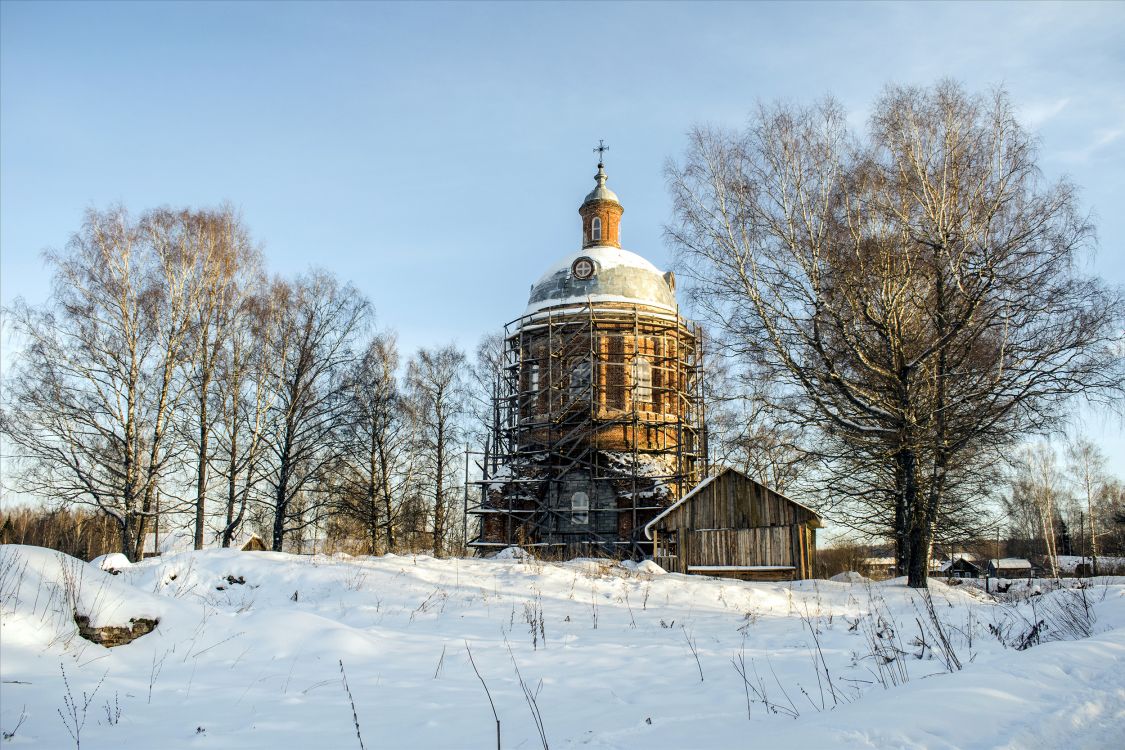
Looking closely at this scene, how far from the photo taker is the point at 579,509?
82.7 feet

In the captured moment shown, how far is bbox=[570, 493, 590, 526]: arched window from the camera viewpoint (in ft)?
82.4

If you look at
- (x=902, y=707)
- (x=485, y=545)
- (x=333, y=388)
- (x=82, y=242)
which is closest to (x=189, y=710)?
(x=902, y=707)

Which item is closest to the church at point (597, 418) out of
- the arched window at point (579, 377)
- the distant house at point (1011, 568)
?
the arched window at point (579, 377)

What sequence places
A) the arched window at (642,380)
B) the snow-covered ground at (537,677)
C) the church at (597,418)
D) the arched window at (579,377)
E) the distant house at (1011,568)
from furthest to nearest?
the distant house at (1011,568), the arched window at (579,377), the arched window at (642,380), the church at (597,418), the snow-covered ground at (537,677)

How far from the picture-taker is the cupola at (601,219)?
100ft

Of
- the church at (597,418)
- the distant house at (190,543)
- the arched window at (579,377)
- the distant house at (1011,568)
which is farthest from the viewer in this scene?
the distant house at (1011,568)

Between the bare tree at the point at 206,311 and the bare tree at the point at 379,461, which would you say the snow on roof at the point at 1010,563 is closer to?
the bare tree at the point at 379,461

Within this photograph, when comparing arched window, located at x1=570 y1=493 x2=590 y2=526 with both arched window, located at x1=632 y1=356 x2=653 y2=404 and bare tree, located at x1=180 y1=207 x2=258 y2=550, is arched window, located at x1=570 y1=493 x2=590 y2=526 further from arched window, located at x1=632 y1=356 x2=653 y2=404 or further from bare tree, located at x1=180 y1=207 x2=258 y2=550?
bare tree, located at x1=180 y1=207 x2=258 y2=550

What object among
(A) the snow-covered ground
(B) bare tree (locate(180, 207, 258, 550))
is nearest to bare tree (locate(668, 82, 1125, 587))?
(A) the snow-covered ground

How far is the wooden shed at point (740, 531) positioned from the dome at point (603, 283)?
31.3 feet

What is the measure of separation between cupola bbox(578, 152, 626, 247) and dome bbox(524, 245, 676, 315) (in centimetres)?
172

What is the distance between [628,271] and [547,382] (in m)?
5.18

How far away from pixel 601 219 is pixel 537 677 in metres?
26.3

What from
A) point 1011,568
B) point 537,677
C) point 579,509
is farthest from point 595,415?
point 1011,568
